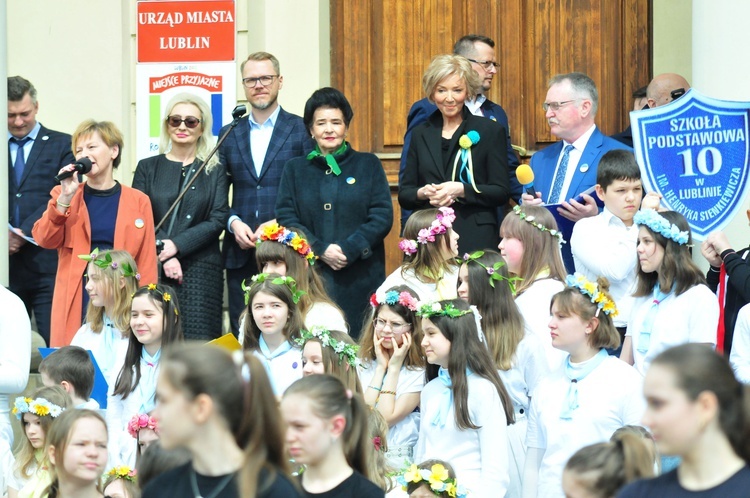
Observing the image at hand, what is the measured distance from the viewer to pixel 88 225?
7.84m

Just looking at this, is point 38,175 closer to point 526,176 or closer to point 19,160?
point 19,160

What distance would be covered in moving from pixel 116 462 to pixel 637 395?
2.44 m

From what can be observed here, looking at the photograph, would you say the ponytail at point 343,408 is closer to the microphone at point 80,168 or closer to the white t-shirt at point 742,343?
the white t-shirt at point 742,343

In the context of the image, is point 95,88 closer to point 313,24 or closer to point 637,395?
point 313,24

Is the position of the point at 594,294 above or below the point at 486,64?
below

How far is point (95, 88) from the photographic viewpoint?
10.1 metres

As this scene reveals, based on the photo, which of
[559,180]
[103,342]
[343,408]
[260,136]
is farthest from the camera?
[260,136]

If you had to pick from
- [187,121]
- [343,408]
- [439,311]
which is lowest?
[343,408]

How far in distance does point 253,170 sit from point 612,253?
2.48 m

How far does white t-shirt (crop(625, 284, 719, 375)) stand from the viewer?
6125mm

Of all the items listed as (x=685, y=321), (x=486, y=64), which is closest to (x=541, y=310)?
(x=685, y=321)

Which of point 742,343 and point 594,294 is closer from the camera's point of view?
point 594,294

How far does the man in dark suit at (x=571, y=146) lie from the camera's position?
760 centimetres

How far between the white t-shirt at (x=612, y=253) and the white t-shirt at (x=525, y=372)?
22.3 inches
